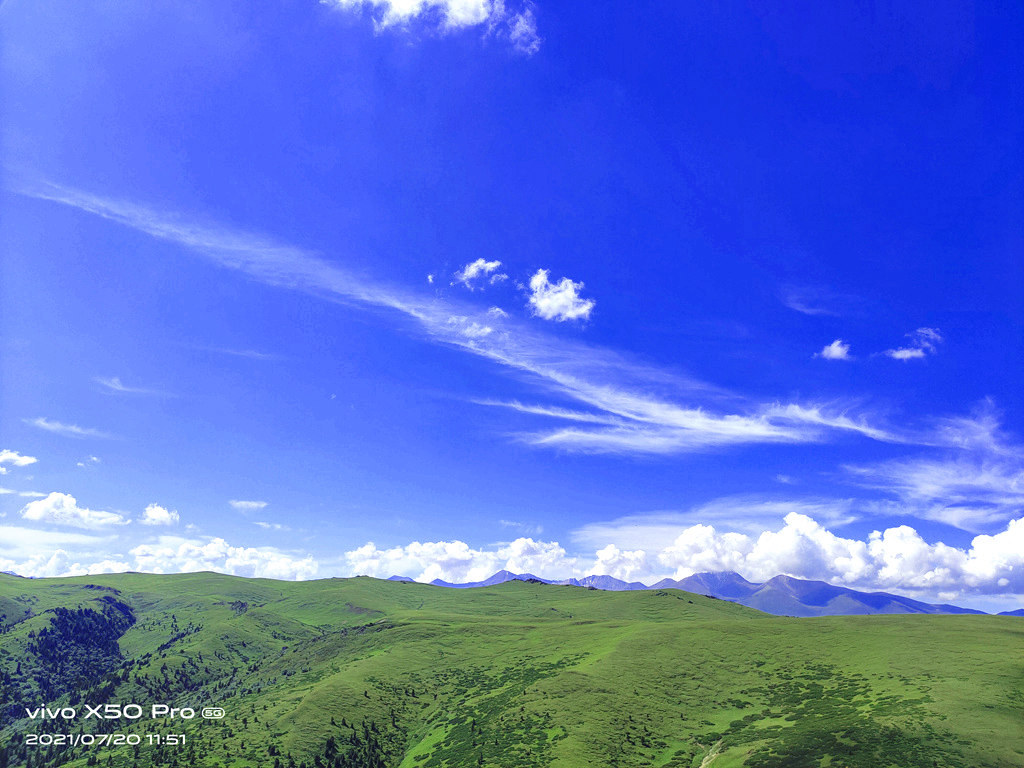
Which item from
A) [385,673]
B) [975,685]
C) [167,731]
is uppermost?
[975,685]

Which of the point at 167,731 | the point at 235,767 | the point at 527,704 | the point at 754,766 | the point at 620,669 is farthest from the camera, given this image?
the point at 167,731

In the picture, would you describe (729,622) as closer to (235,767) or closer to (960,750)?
(960,750)

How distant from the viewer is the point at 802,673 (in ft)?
434

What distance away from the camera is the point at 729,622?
638 ft

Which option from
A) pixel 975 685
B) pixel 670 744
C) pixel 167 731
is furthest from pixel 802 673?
pixel 167 731

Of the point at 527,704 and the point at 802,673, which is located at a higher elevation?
the point at 802,673

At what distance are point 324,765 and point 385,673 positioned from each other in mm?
52636

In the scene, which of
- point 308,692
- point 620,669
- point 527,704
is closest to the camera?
point 527,704

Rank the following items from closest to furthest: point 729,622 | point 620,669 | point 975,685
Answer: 1. point 975,685
2. point 620,669
3. point 729,622

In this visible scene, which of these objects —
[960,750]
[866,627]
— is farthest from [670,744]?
[866,627]

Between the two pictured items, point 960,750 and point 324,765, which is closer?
point 960,750

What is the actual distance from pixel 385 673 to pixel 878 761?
5823 inches

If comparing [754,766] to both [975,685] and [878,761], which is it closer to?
[878,761]

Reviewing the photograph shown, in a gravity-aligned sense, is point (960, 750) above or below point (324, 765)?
above
